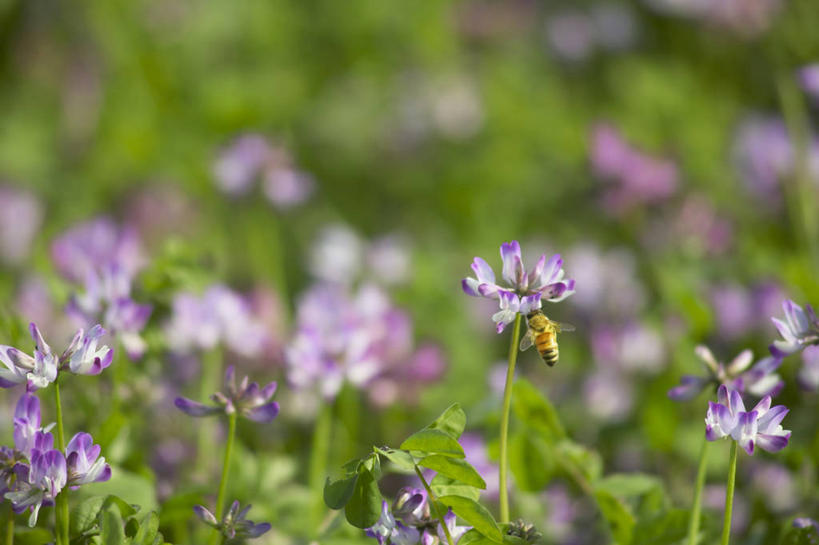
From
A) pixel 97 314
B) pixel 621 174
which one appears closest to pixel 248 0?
pixel 621 174

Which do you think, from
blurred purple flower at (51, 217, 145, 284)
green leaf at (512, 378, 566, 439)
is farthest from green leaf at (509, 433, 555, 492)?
blurred purple flower at (51, 217, 145, 284)

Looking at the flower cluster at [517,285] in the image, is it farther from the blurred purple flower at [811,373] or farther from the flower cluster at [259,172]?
the flower cluster at [259,172]

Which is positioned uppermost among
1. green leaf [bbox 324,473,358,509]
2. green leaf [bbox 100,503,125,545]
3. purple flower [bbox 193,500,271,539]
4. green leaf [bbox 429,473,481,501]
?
green leaf [bbox 324,473,358,509]

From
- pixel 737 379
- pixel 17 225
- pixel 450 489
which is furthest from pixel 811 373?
pixel 17 225

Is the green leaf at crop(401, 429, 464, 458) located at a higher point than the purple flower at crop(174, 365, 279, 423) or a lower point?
higher

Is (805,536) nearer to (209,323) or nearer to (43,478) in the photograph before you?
(43,478)

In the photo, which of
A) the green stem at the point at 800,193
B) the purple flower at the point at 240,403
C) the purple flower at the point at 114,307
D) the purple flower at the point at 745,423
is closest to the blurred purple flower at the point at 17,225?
the purple flower at the point at 114,307

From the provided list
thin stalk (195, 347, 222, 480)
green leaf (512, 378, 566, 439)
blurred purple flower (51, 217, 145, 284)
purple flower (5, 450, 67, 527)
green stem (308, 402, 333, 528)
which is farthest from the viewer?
blurred purple flower (51, 217, 145, 284)

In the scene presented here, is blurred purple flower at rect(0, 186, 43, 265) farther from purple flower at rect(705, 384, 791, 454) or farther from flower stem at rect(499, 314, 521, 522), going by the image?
purple flower at rect(705, 384, 791, 454)

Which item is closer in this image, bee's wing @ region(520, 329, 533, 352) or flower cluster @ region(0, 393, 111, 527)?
flower cluster @ region(0, 393, 111, 527)
